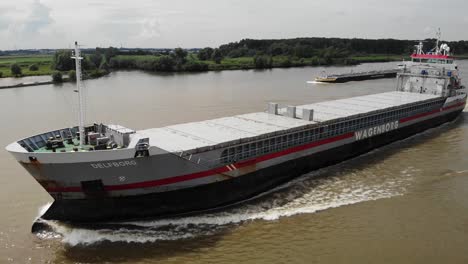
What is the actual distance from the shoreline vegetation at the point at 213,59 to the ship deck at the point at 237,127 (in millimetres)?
18444

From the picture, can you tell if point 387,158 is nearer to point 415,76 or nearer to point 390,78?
point 415,76

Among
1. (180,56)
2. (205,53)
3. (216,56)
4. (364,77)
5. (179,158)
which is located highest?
(205,53)

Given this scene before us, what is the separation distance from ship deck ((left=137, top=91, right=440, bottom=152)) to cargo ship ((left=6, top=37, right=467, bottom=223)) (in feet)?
0.13

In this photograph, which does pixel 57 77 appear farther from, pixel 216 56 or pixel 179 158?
pixel 216 56

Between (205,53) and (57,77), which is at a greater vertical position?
(205,53)

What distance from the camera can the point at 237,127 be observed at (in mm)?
16141

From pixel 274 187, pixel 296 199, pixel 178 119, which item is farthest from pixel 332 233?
pixel 178 119

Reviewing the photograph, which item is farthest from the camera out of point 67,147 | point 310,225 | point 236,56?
point 236,56

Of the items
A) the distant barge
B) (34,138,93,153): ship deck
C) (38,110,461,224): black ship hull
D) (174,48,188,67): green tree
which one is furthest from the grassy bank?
(34,138,93,153): ship deck

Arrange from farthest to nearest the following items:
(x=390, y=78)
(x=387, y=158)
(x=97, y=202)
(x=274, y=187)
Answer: (x=390, y=78), (x=387, y=158), (x=274, y=187), (x=97, y=202)

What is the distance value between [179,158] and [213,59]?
3447 inches

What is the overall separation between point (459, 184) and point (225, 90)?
104ft

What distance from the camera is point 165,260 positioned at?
10578 millimetres

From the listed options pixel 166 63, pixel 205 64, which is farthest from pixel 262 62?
pixel 166 63
